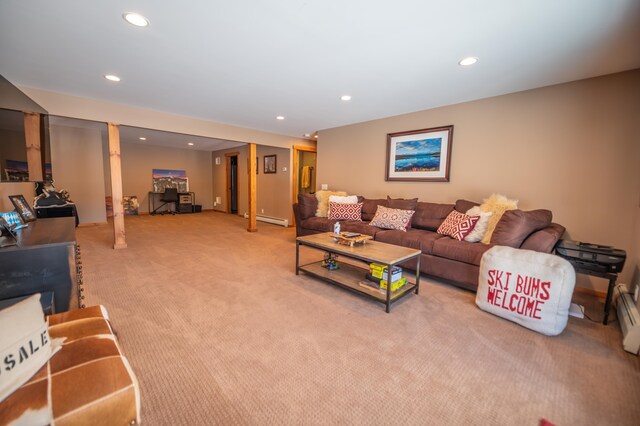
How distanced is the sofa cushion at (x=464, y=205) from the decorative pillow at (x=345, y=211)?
4.82 ft

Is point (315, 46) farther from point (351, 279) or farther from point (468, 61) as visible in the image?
point (351, 279)

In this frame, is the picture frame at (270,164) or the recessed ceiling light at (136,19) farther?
the picture frame at (270,164)

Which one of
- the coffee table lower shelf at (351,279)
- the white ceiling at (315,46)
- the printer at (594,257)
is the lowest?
the coffee table lower shelf at (351,279)

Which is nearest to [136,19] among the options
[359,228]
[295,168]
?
[359,228]

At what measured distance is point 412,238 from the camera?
126 inches

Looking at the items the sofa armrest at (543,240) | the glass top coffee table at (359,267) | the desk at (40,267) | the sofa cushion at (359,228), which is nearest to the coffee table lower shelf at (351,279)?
the glass top coffee table at (359,267)

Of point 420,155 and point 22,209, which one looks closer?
Result: point 22,209

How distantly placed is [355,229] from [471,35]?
8.46 ft

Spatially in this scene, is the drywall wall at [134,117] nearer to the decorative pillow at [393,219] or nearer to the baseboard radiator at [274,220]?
the baseboard radiator at [274,220]

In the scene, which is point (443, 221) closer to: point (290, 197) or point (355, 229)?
point (355, 229)

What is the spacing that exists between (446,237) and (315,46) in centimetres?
249

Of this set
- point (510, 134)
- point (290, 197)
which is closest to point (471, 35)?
point (510, 134)

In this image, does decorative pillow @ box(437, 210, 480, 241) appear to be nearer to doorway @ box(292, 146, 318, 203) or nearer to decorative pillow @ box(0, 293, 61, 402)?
decorative pillow @ box(0, 293, 61, 402)

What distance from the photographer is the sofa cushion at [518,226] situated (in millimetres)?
2492
